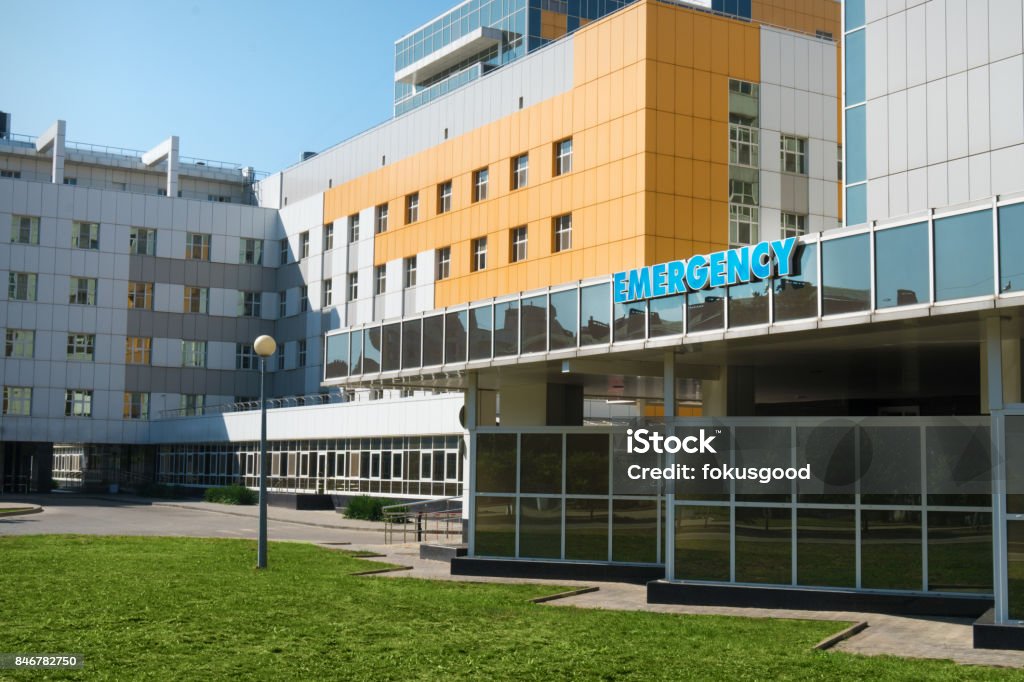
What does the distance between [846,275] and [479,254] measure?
31.3 meters

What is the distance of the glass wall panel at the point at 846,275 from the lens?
17.2m

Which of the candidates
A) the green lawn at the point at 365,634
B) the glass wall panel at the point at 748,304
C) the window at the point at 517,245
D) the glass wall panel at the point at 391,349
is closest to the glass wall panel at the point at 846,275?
the glass wall panel at the point at 748,304

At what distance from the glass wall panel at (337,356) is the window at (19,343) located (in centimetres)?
4315

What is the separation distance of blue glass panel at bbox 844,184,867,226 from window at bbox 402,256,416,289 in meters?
29.0

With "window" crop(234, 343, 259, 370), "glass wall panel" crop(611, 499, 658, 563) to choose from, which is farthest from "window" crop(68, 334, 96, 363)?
"glass wall panel" crop(611, 499, 658, 563)

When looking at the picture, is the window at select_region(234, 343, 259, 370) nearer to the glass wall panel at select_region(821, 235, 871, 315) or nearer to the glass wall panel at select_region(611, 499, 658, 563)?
the glass wall panel at select_region(611, 499, 658, 563)

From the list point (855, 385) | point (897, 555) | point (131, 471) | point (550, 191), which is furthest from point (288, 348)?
point (897, 555)

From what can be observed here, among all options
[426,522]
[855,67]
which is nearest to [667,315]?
[855,67]

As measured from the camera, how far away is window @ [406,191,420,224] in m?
53.3

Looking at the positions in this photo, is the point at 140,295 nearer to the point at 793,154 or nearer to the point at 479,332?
the point at 793,154

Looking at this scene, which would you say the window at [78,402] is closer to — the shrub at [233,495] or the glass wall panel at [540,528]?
the shrub at [233,495]

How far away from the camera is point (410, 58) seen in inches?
3585

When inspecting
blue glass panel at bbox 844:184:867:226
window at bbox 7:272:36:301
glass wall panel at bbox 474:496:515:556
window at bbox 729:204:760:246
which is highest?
window at bbox 7:272:36:301

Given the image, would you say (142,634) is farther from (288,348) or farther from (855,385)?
(288,348)
